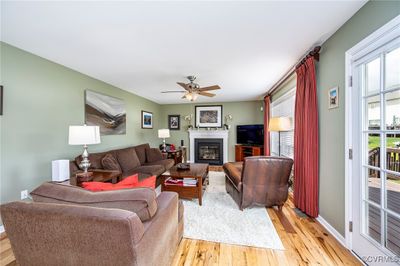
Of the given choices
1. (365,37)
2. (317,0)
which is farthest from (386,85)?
(317,0)

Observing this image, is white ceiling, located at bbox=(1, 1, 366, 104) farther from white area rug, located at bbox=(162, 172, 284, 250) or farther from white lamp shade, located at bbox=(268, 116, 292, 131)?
white area rug, located at bbox=(162, 172, 284, 250)

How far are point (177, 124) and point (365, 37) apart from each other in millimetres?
5798

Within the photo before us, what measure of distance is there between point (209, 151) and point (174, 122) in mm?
1817

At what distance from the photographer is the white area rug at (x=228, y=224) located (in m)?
1.99

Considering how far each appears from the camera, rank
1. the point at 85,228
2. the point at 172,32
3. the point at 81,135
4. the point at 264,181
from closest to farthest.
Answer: the point at 85,228 < the point at 172,32 < the point at 81,135 < the point at 264,181

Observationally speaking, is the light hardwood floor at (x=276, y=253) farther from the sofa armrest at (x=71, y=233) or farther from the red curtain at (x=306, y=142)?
the sofa armrest at (x=71, y=233)

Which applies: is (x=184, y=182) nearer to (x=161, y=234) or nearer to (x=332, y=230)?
(x=161, y=234)

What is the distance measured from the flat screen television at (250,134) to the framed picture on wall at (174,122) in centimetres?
230

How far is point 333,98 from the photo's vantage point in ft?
6.71

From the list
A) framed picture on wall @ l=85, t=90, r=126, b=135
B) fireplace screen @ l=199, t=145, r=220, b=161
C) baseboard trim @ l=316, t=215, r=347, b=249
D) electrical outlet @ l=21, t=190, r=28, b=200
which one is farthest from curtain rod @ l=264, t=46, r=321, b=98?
electrical outlet @ l=21, t=190, r=28, b=200

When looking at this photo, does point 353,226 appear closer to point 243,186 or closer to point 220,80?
point 243,186

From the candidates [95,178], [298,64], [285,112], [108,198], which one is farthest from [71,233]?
[285,112]

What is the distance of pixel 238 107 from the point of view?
633 cm

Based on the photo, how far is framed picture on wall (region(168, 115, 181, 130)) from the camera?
6.81 m
